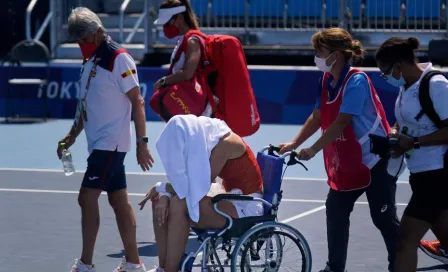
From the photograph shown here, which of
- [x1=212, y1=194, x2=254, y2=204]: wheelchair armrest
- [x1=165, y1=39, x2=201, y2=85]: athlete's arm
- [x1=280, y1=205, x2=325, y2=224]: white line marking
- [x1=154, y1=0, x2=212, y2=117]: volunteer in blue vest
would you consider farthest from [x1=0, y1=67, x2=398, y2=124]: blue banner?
[x1=212, y1=194, x2=254, y2=204]: wheelchair armrest

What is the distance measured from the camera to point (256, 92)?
53.9ft

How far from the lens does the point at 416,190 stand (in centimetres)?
651

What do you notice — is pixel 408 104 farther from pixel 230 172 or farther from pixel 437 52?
pixel 437 52

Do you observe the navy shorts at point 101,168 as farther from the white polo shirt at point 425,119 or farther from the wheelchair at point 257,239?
the white polo shirt at point 425,119

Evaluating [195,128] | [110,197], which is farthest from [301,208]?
[195,128]

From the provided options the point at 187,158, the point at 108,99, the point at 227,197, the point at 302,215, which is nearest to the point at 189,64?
the point at 108,99

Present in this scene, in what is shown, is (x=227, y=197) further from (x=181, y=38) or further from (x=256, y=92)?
(x=256, y=92)

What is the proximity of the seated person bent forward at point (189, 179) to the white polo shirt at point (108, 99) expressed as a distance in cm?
71

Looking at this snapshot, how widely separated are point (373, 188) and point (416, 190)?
1.92 feet

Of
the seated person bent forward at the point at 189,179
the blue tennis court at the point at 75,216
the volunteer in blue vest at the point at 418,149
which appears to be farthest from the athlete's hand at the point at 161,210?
the volunteer in blue vest at the point at 418,149

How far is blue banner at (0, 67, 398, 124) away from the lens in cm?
1623

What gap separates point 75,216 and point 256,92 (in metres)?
7.02

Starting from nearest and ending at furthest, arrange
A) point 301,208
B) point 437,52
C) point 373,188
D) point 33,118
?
point 373,188
point 301,208
point 437,52
point 33,118

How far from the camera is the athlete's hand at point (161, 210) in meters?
6.66
